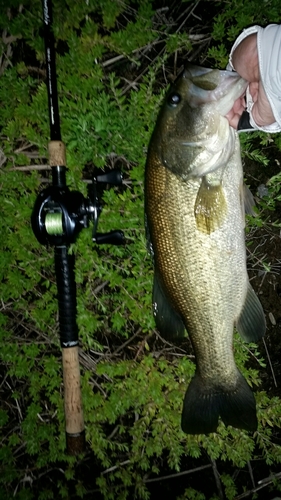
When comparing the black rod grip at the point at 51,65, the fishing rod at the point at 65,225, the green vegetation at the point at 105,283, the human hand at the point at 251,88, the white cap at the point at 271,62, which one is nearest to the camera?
the white cap at the point at 271,62

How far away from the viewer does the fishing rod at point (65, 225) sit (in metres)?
2.12

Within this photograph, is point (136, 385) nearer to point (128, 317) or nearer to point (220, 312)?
point (128, 317)

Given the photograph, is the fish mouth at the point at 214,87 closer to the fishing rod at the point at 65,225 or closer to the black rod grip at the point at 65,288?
the fishing rod at the point at 65,225

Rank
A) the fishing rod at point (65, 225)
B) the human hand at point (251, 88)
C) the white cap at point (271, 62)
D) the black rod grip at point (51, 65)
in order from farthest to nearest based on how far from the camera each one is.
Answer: the black rod grip at point (51, 65), the fishing rod at point (65, 225), the human hand at point (251, 88), the white cap at point (271, 62)

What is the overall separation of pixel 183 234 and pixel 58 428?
1.82 m

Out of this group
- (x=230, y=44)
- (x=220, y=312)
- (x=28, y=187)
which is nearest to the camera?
(x=220, y=312)

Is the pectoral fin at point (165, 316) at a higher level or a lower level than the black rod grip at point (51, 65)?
lower

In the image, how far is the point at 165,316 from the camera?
7.48ft

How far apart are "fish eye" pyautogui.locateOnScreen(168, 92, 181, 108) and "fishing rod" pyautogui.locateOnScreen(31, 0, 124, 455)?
1.72ft

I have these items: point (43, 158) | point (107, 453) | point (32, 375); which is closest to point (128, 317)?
point (32, 375)

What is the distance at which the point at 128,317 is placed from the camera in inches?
108

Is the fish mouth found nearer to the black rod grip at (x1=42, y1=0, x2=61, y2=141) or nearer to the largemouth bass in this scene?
the largemouth bass

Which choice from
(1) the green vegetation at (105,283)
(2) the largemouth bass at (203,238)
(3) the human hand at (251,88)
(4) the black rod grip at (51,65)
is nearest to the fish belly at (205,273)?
(2) the largemouth bass at (203,238)

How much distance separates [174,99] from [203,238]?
2.22 feet
